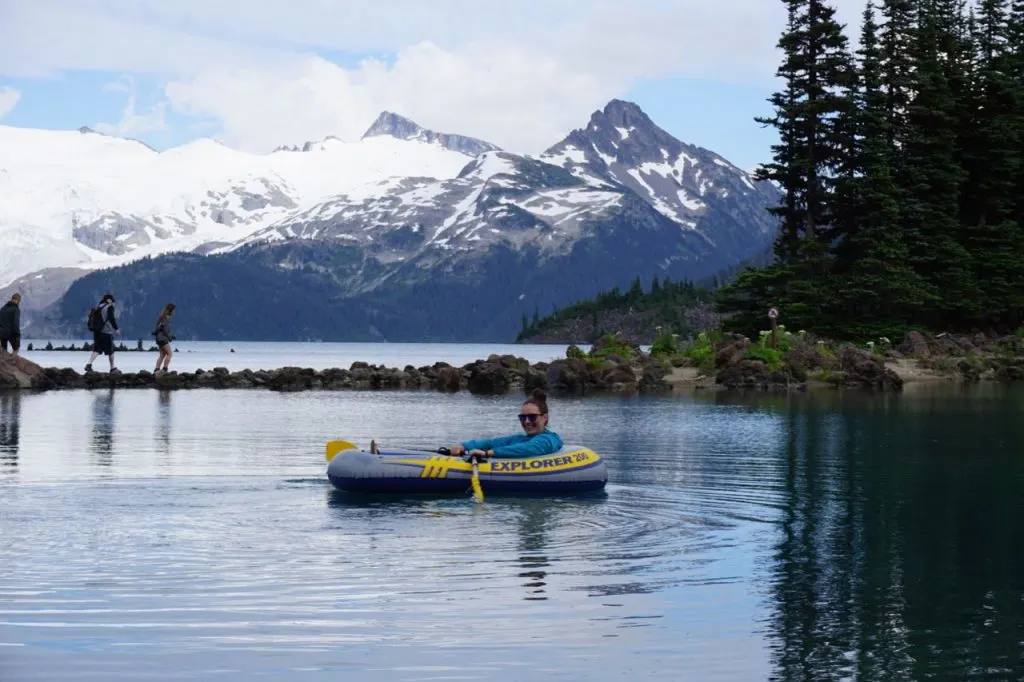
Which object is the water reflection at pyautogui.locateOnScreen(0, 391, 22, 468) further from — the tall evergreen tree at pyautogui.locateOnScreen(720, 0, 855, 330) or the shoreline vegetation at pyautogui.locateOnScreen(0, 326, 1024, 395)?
the tall evergreen tree at pyautogui.locateOnScreen(720, 0, 855, 330)

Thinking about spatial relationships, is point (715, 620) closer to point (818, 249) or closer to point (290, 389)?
point (290, 389)

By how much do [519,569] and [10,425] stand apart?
24047mm

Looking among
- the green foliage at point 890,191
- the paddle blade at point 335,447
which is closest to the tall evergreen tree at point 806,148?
the green foliage at point 890,191

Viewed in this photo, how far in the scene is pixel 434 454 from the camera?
23031 millimetres

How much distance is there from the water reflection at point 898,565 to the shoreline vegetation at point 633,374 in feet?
104

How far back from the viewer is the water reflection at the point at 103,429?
91.9 feet

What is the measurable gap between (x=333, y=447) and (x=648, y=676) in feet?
44.5

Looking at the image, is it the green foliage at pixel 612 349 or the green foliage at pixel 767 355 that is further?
the green foliage at pixel 612 349

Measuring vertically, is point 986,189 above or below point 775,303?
above

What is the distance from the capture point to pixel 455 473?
22.5 m

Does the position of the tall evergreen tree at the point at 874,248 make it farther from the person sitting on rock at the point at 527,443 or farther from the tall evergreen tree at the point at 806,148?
the person sitting on rock at the point at 527,443

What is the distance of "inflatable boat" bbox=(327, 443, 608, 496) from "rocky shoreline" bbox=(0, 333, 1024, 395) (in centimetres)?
3517

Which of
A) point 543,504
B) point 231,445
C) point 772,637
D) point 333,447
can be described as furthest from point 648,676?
point 231,445

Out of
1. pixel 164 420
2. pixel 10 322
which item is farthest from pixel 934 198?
pixel 164 420
